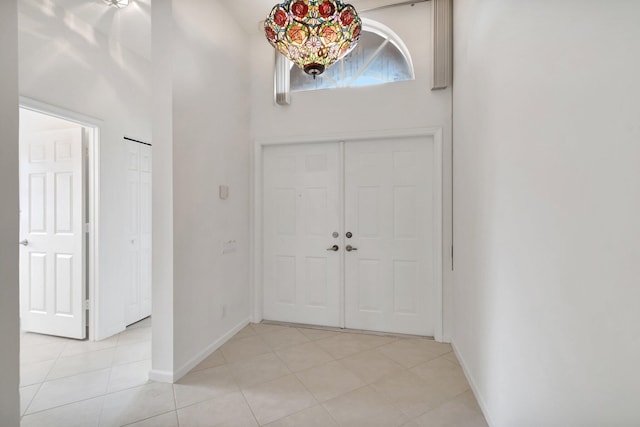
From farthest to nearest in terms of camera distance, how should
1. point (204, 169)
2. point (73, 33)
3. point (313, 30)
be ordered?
point (73, 33) → point (204, 169) → point (313, 30)

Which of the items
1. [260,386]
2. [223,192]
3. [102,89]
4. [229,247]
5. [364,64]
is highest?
[364,64]

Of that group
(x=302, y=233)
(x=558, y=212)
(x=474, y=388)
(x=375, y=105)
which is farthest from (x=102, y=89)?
(x=474, y=388)

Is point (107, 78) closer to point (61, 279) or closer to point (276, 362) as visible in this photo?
point (61, 279)

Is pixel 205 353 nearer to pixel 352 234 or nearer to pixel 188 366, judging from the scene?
pixel 188 366

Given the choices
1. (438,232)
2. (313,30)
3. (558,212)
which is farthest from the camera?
(438,232)

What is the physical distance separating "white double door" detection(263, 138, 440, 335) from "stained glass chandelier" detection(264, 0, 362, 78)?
1.42 m

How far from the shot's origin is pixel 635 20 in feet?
2.38

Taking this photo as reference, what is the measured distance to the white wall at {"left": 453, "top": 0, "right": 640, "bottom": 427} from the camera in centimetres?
77

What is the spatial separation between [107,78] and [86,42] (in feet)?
1.04

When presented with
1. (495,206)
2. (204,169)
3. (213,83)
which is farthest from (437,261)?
(213,83)

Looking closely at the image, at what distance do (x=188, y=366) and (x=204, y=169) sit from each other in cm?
152

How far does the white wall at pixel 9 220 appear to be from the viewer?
1.29 m

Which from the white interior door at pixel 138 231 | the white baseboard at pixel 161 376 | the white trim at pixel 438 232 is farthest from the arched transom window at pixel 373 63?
the white baseboard at pixel 161 376

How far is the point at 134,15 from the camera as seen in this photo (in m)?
2.71
